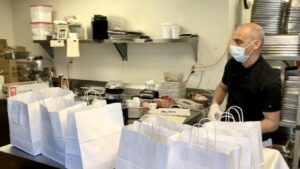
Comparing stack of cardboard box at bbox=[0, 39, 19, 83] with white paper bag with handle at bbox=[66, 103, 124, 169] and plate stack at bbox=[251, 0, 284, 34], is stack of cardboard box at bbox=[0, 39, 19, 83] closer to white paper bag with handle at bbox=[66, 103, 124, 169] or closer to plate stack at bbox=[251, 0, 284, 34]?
white paper bag with handle at bbox=[66, 103, 124, 169]

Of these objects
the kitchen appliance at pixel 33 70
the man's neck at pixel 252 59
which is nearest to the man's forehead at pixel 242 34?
the man's neck at pixel 252 59

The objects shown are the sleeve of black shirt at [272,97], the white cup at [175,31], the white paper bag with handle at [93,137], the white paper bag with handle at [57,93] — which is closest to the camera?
the white paper bag with handle at [93,137]

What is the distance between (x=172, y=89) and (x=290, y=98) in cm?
102

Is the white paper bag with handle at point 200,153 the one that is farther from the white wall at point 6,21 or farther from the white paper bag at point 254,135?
the white wall at point 6,21

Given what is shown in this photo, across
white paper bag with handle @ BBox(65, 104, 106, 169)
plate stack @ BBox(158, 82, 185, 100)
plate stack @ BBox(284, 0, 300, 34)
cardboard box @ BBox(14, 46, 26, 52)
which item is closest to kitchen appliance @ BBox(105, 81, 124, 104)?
plate stack @ BBox(158, 82, 185, 100)

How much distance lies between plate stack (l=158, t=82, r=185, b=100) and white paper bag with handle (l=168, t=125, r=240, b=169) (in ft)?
5.42

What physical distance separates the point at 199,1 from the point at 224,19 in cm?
31

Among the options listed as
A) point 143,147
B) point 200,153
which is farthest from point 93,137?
point 200,153

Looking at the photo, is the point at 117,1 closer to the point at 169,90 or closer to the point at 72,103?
the point at 169,90

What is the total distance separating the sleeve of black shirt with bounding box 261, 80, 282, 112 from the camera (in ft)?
6.30

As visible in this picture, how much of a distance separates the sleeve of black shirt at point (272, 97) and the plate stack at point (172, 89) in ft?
2.96

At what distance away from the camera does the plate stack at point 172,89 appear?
2682 mm

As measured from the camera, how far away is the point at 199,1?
269cm

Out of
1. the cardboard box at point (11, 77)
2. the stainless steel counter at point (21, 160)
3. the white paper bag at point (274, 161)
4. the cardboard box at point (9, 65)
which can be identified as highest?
the cardboard box at point (9, 65)
